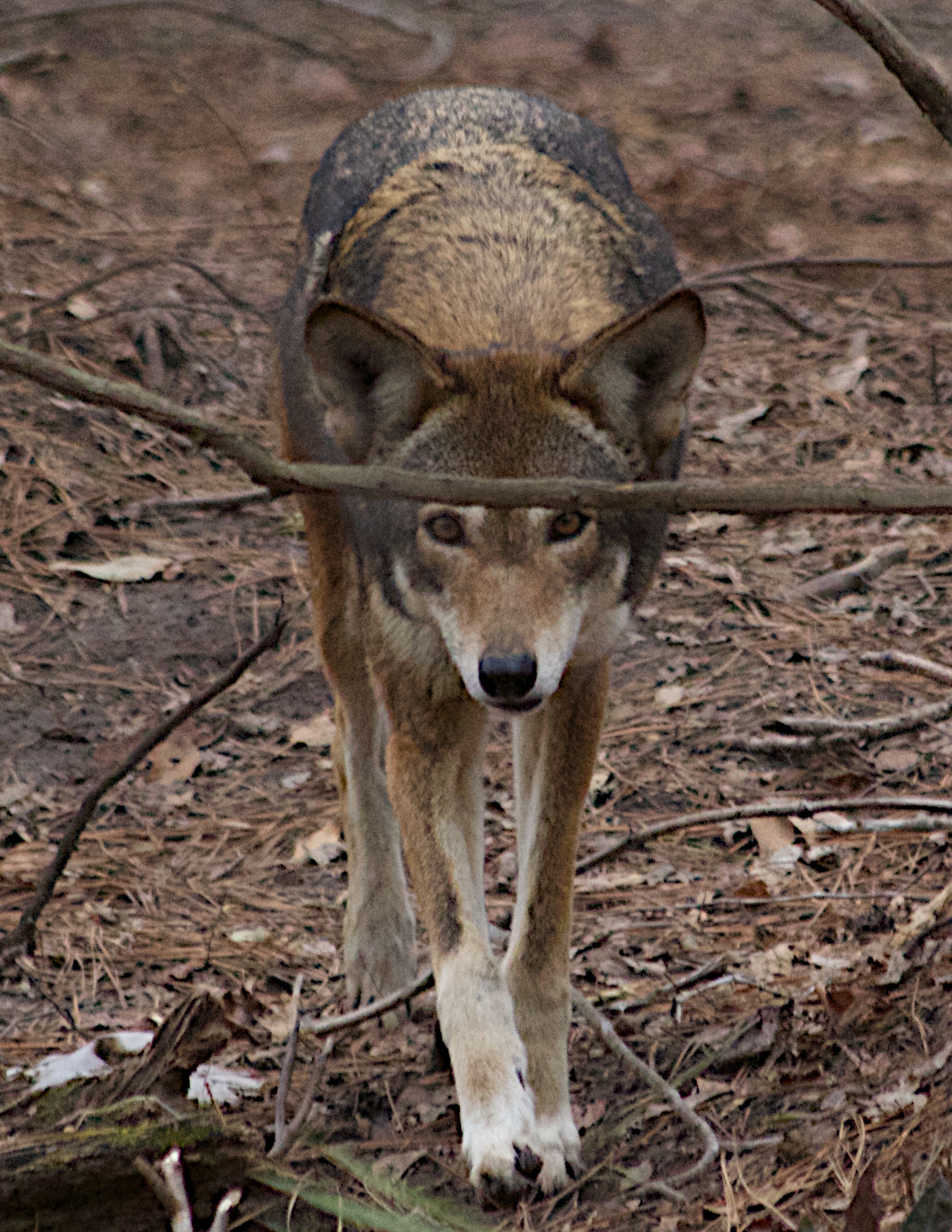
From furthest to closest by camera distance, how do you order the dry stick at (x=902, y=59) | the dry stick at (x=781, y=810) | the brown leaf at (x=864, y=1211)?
1. the dry stick at (x=781, y=810)
2. the dry stick at (x=902, y=59)
3. the brown leaf at (x=864, y=1211)

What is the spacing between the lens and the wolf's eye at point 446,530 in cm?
339

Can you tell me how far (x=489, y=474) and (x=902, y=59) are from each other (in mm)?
1361

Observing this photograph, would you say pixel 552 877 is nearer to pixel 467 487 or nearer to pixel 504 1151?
pixel 504 1151

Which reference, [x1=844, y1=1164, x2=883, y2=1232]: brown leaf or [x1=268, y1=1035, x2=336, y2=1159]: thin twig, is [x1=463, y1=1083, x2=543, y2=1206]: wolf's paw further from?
[x1=844, y1=1164, x2=883, y2=1232]: brown leaf

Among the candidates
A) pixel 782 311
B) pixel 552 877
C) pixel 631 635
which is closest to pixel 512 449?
pixel 552 877

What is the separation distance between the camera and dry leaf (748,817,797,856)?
4957 mm

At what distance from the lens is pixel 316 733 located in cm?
637

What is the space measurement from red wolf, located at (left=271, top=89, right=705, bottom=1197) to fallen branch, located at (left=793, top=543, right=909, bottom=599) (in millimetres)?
2746

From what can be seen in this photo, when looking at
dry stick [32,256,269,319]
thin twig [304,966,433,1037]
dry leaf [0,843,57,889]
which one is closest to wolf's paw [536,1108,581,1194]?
thin twig [304,966,433,1037]

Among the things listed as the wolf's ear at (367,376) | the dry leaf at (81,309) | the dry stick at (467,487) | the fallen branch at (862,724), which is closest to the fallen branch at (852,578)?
the fallen branch at (862,724)

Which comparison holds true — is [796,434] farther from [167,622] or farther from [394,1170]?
[394,1170]

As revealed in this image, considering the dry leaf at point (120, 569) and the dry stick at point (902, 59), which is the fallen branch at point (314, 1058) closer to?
the dry stick at point (902, 59)

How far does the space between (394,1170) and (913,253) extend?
28.8 ft

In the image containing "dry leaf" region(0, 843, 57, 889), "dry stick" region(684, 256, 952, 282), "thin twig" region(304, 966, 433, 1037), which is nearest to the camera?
"thin twig" region(304, 966, 433, 1037)
